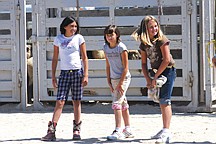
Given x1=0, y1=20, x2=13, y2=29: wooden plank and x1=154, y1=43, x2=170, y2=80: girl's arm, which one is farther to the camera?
x1=0, y1=20, x2=13, y2=29: wooden plank

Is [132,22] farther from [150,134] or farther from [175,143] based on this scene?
[175,143]

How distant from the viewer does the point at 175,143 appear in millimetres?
6082

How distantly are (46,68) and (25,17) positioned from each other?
40.0 inches

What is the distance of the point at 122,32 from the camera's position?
9195mm

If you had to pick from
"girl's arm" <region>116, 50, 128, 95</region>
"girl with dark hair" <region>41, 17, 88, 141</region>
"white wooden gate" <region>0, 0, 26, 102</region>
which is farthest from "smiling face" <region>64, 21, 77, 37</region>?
"white wooden gate" <region>0, 0, 26, 102</region>

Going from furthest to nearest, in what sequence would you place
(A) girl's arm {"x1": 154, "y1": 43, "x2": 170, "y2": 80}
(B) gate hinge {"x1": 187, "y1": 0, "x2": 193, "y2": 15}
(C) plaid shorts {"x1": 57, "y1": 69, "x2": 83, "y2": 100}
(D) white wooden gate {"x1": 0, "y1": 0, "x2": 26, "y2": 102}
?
(D) white wooden gate {"x1": 0, "y1": 0, "x2": 26, "y2": 102} → (B) gate hinge {"x1": 187, "y1": 0, "x2": 193, "y2": 15} → (C) plaid shorts {"x1": 57, "y1": 69, "x2": 83, "y2": 100} → (A) girl's arm {"x1": 154, "y1": 43, "x2": 170, "y2": 80}

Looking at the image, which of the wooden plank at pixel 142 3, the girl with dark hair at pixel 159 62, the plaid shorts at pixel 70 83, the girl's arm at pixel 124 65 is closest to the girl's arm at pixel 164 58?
the girl with dark hair at pixel 159 62

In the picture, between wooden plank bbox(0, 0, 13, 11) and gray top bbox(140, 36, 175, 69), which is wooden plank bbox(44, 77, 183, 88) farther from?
gray top bbox(140, 36, 175, 69)

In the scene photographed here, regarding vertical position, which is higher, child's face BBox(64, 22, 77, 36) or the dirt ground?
child's face BBox(64, 22, 77, 36)

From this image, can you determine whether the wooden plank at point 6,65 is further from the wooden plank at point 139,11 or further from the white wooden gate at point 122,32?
the wooden plank at point 139,11

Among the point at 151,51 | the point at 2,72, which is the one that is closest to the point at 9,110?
the point at 2,72

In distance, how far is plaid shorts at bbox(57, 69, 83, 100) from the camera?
21.2ft

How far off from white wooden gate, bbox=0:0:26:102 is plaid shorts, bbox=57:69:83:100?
301cm

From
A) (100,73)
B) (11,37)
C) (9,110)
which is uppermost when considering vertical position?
(11,37)
